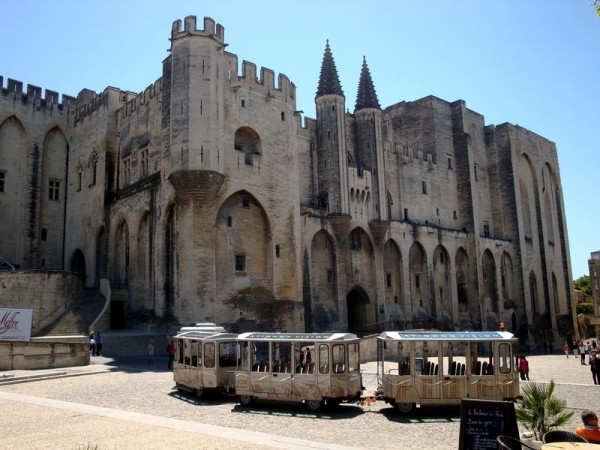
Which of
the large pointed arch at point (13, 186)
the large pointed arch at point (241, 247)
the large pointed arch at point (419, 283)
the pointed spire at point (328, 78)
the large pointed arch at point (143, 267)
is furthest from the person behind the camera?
the large pointed arch at point (419, 283)

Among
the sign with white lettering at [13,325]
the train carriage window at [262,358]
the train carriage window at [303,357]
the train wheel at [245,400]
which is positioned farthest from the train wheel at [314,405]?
the sign with white lettering at [13,325]

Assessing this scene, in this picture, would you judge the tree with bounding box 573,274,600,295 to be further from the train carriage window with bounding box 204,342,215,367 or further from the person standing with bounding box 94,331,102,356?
the train carriage window with bounding box 204,342,215,367

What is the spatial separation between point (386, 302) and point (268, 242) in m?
12.7

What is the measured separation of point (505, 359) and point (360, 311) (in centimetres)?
2449

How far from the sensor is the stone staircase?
87.1 feet

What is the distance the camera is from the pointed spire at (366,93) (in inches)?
Answer: 1538

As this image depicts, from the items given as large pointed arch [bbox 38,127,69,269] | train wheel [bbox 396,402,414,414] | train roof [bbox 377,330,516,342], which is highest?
large pointed arch [bbox 38,127,69,269]

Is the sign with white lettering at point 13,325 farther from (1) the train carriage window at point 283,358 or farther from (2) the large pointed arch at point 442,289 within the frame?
(2) the large pointed arch at point 442,289

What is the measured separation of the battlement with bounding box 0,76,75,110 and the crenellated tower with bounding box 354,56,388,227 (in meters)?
20.9

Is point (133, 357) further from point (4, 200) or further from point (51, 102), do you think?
point (51, 102)

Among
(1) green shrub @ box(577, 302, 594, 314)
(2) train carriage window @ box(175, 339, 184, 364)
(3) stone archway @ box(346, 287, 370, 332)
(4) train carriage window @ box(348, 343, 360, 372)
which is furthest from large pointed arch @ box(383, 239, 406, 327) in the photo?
(1) green shrub @ box(577, 302, 594, 314)

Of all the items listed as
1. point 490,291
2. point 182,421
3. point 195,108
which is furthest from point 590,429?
point 490,291

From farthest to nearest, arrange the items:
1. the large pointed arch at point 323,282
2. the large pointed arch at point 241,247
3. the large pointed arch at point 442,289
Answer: the large pointed arch at point 442,289
the large pointed arch at point 323,282
the large pointed arch at point 241,247

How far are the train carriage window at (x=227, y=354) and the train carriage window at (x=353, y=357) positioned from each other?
3709 mm
